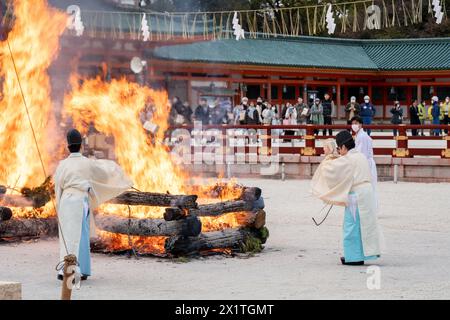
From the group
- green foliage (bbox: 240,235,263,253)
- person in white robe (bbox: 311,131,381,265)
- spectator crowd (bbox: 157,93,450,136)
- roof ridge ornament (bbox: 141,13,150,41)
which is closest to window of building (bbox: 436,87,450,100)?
spectator crowd (bbox: 157,93,450,136)

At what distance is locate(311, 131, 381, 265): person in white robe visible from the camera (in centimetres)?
1020

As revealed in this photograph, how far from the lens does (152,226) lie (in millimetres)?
10641

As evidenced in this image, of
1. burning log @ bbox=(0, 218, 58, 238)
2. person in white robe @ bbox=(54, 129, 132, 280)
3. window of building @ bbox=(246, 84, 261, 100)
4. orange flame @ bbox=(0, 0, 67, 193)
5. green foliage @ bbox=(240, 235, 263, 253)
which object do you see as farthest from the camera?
window of building @ bbox=(246, 84, 261, 100)

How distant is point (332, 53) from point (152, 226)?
38901 millimetres

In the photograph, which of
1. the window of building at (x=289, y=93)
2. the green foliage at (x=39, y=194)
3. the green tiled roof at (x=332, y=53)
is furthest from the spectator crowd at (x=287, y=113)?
the green foliage at (x=39, y=194)

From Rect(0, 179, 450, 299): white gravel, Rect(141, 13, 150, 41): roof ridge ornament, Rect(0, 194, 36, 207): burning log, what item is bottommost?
Rect(0, 179, 450, 299): white gravel

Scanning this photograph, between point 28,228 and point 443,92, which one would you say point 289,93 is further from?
point 28,228

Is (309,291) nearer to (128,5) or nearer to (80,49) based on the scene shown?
(80,49)

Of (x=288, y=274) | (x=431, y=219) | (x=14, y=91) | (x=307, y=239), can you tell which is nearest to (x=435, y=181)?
(x=431, y=219)

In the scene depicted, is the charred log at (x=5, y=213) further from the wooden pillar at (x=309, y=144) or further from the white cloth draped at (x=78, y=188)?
the wooden pillar at (x=309, y=144)

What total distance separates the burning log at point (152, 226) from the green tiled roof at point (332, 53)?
97.0 feet

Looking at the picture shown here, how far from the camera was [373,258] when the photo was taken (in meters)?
10.3

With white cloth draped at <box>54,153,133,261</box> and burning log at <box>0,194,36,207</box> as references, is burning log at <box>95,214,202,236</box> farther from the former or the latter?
burning log at <box>0,194,36,207</box>

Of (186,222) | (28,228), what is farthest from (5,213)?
(186,222)
